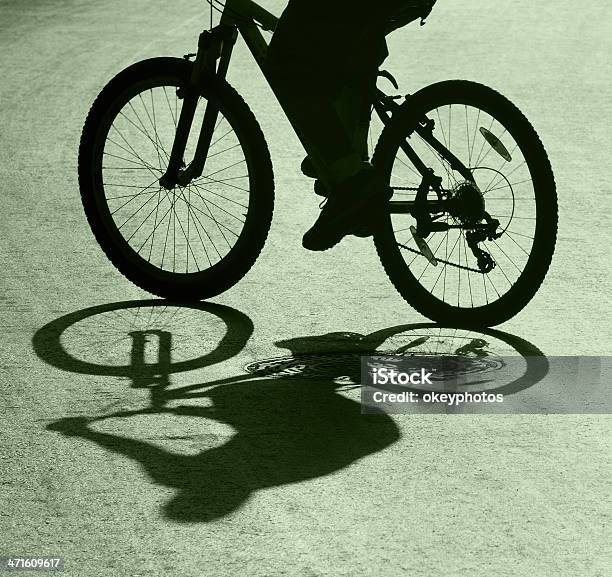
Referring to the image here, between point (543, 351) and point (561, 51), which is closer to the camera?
point (543, 351)

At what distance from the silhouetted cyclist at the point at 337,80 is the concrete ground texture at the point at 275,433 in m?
0.51

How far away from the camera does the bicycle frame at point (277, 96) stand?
651 centimetres

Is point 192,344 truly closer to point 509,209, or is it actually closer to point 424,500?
point 424,500

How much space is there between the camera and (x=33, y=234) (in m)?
8.23

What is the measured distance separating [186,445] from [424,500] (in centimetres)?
91

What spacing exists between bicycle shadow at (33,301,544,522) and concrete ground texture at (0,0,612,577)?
0.5 inches

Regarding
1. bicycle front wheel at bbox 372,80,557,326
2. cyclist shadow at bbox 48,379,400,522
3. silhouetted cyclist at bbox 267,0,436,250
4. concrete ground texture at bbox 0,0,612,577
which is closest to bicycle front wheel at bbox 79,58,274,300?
concrete ground texture at bbox 0,0,612,577

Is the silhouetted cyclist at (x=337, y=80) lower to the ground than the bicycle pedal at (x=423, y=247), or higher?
higher

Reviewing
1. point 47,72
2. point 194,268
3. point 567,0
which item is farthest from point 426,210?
point 567,0

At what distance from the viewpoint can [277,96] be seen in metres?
6.59

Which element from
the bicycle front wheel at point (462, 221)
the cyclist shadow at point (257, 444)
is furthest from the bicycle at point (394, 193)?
the cyclist shadow at point (257, 444)

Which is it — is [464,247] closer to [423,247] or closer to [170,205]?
[423,247]

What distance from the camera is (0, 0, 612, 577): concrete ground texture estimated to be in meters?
4.41

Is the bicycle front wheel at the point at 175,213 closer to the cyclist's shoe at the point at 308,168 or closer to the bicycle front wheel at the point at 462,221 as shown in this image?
the cyclist's shoe at the point at 308,168
